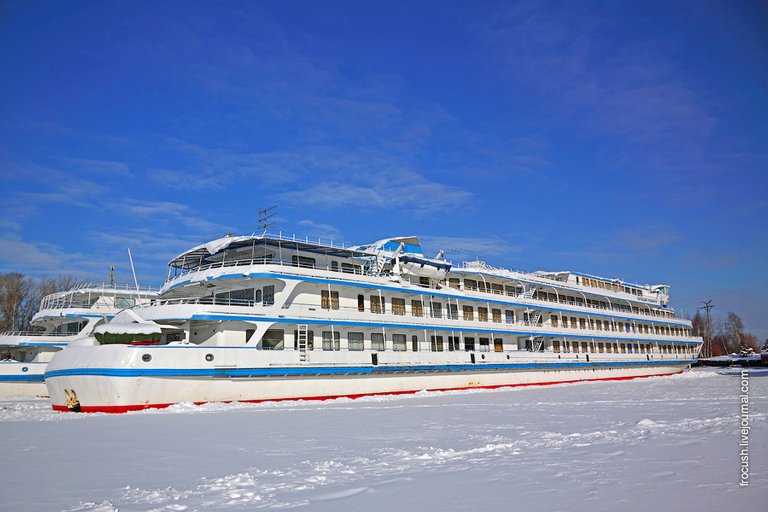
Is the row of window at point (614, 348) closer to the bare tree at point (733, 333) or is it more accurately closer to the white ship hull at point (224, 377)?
the white ship hull at point (224, 377)

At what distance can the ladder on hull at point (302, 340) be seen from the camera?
1041 inches

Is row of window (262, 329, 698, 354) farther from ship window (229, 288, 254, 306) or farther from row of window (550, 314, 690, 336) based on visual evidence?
ship window (229, 288, 254, 306)

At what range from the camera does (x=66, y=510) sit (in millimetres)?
6770

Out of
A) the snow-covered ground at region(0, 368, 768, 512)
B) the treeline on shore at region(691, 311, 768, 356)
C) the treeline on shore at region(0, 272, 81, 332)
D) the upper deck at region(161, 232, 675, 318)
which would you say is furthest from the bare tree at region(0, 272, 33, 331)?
the treeline on shore at region(691, 311, 768, 356)

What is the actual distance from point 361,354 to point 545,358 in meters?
18.3

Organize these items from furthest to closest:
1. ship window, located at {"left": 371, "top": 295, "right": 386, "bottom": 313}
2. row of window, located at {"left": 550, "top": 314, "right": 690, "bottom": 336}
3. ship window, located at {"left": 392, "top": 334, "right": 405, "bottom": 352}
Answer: row of window, located at {"left": 550, "top": 314, "right": 690, "bottom": 336}
ship window, located at {"left": 392, "top": 334, "right": 405, "bottom": 352}
ship window, located at {"left": 371, "top": 295, "right": 386, "bottom": 313}

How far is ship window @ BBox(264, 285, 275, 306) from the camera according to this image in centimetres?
2720

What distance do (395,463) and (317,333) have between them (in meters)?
19.0

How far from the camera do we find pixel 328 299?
29297 millimetres

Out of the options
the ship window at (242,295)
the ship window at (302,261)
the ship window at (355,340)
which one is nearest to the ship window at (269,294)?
the ship window at (242,295)

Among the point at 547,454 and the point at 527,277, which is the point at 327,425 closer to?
the point at 547,454

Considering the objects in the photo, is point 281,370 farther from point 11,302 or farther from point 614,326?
point 11,302

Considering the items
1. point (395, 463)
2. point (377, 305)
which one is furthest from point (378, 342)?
point (395, 463)

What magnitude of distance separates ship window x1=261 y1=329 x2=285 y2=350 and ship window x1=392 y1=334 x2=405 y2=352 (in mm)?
7855
